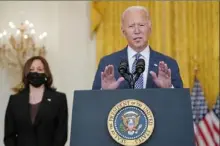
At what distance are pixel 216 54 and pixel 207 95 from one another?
2.33ft

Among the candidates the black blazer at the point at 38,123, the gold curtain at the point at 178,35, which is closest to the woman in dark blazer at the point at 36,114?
the black blazer at the point at 38,123

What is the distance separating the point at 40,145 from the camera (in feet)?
10.5

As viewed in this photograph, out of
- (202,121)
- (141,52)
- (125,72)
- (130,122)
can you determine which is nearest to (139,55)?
(141,52)

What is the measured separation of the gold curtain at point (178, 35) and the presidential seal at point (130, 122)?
460cm

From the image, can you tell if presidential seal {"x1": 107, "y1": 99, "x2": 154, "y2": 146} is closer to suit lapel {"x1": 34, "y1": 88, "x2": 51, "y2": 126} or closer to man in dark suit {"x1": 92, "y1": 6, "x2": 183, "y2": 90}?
man in dark suit {"x1": 92, "y1": 6, "x2": 183, "y2": 90}

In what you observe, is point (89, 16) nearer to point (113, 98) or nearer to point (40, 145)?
point (40, 145)

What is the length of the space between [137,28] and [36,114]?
1408 millimetres

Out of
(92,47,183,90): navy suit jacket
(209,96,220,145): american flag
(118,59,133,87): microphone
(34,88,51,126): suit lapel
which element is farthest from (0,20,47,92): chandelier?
(118,59,133,87): microphone

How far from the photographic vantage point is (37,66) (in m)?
3.49

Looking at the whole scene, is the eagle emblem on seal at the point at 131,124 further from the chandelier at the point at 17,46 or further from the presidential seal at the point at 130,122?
the chandelier at the point at 17,46

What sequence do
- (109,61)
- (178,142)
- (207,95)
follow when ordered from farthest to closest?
(207,95) < (109,61) < (178,142)

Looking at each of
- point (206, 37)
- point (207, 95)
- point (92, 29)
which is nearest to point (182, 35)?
point (206, 37)

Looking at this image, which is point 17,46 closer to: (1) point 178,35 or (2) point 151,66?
(1) point 178,35

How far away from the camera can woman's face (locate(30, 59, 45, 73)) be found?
3.48m
